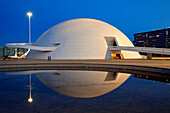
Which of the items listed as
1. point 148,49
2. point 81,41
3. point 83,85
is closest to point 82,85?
point 83,85

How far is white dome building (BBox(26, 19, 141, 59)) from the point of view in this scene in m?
35.2

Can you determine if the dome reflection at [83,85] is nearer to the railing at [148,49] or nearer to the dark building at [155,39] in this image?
the railing at [148,49]

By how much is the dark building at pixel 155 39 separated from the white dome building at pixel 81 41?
116 metres

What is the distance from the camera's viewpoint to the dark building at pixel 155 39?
151 metres

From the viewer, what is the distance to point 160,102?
6.30m

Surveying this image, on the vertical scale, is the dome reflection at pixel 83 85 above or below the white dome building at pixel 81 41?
below

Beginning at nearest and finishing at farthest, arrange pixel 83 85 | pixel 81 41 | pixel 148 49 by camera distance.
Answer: pixel 83 85, pixel 148 49, pixel 81 41

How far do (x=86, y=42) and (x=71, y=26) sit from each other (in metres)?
6.86

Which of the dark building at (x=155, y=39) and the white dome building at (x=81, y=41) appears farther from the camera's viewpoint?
the dark building at (x=155, y=39)

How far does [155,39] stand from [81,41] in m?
143

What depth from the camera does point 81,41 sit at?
3641 cm

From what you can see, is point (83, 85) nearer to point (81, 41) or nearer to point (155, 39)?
point (81, 41)

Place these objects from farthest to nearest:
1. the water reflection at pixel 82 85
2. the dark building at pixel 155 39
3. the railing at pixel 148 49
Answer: the dark building at pixel 155 39 → the railing at pixel 148 49 → the water reflection at pixel 82 85

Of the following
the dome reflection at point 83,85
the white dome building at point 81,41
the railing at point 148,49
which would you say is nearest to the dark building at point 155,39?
the white dome building at point 81,41
